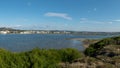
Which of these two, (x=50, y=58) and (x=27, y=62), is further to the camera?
(x=50, y=58)

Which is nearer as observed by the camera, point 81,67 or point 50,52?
point 81,67

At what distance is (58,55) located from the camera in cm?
1465

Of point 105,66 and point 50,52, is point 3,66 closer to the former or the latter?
point 50,52

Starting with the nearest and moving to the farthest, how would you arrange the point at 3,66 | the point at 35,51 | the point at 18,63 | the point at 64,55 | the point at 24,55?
the point at 3,66, the point at 18,63, the point at 24,55, the point at 35,51, the point at 64,55

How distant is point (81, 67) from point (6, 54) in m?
4.20

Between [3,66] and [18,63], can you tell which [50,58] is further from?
[3,66]

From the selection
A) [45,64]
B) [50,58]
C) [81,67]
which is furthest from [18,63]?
[81,67]

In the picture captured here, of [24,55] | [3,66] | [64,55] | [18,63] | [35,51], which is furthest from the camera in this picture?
[64,55]

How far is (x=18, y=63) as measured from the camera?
1184 centimetres

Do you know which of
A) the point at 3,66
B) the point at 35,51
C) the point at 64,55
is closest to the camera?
the point at 3,66

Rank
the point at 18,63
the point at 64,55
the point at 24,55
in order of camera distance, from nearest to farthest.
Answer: the point at 18,63, the point at 24,55, the point at 64,55

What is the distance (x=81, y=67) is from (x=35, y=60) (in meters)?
2.47

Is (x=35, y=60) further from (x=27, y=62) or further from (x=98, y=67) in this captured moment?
(x=98, y=67)

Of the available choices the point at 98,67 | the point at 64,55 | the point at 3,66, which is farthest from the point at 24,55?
the point at 98,67
